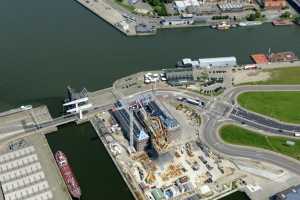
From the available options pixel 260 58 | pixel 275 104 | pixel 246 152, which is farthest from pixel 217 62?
pixel 246 152

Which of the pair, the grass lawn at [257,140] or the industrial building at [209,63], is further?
the industrial building at [209,63]

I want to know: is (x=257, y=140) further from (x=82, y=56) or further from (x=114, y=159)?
(x=82, y=56)

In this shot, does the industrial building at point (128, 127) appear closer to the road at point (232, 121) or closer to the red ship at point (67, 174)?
the road at point (232, 121)

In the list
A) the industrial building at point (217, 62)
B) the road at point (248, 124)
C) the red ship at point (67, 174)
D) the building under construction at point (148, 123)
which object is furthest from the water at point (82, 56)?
the road at point (248, 124)

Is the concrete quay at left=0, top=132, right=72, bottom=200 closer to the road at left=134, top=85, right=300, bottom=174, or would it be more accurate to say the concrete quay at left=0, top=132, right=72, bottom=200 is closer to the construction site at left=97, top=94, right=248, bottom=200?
the construction site at left=97, top=94, right=248, bottom=200

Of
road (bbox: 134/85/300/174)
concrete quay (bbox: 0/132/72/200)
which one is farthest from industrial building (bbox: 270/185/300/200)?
concrete quay (bbox: 0/132/72/200)

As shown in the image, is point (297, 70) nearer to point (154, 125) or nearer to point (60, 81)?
point (154, 125)
